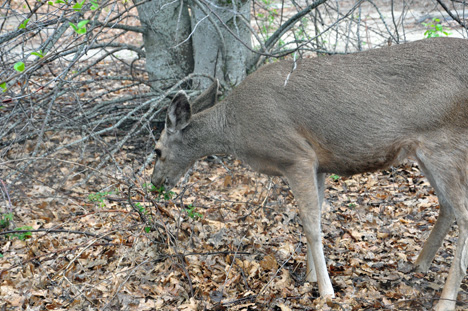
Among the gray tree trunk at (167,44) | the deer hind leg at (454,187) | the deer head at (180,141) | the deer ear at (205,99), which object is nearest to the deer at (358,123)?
the deer hind leg at (454,187)

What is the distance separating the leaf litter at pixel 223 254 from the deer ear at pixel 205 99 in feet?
3.70

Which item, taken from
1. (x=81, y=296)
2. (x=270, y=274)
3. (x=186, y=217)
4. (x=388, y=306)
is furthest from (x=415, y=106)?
(x=81, y=296)

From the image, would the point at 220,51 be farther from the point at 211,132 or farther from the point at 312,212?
the point at 312,212

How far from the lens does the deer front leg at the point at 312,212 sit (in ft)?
16.1

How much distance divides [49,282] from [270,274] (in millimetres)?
2213

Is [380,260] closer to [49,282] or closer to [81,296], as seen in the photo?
[81,296]

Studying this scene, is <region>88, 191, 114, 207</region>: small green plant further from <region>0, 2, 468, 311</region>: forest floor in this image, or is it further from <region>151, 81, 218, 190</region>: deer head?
<region>151, 81, 218, 190</region>: deer head

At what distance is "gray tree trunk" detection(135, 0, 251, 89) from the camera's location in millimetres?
8039

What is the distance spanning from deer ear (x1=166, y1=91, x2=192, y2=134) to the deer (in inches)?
0.6

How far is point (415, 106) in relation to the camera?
15.0 ft

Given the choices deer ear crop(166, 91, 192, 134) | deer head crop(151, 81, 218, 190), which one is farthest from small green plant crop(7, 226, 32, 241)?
deer ear crop(166, 91, 192, 134)

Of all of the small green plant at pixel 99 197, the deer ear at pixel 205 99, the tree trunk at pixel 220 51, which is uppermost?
the tree trunk at pixel 220 51

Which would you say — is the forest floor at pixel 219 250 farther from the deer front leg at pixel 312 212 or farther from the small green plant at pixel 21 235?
the deer front leg at pixel 312 212

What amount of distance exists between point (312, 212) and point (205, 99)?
6.17 ft
